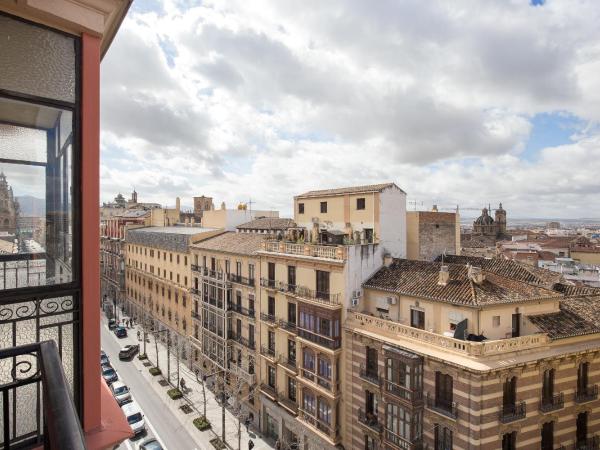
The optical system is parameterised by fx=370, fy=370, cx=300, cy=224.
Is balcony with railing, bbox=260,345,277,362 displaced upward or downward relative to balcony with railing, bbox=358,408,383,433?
upward

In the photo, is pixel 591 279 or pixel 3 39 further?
pixel 591 279

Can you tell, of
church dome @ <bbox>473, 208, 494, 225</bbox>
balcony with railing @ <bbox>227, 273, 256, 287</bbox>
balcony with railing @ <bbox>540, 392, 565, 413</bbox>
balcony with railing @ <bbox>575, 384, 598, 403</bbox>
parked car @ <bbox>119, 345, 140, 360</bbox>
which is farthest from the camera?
church dome @ <bbox>473, 208, 494, 225</bbox>

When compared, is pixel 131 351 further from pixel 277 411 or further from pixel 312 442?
pixel 312 442

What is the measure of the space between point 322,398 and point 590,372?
56.6ft

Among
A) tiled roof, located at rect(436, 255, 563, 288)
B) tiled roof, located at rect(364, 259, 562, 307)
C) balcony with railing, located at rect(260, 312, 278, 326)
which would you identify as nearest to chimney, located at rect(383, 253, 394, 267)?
tiled roof, located at rect(364, 259, 562, 307)

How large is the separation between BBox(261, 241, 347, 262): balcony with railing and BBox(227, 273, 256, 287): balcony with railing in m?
Answer: 3.95

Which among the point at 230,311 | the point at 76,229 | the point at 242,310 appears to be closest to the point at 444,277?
the point at 242,310

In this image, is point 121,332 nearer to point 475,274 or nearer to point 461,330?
point 461,330

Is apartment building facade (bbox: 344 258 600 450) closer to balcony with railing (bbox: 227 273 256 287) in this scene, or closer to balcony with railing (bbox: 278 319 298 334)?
balcony with railing (bbox: 278 319 298 334)

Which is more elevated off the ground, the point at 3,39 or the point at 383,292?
the point at 3,39

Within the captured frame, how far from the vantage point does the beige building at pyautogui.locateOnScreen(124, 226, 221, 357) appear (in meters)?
48.3

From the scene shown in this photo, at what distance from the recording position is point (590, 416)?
74.2 ft

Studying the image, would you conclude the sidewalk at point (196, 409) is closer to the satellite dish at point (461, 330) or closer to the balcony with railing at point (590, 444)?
the satellite dish at point (461, 330)

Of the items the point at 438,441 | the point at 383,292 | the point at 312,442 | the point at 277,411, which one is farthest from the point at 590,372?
the point at 277,411
